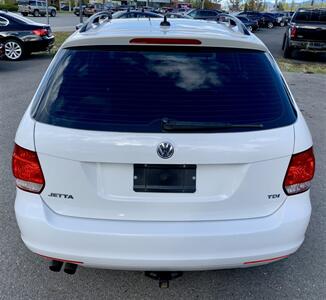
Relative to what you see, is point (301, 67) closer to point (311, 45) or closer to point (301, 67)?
point (301, 67)

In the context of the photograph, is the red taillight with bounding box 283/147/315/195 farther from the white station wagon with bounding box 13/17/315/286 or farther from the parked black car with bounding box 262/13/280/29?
the parked black car with bounding box 262/13/280/29

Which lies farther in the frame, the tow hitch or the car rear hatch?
the tow hitch

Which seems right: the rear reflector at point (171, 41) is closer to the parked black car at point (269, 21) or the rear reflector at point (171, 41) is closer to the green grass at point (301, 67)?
the green grass at point (301, 67)

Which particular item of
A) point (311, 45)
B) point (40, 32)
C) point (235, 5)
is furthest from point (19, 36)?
point (235, 5)

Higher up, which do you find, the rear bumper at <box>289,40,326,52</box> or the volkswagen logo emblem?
the volkswagen logo emblem

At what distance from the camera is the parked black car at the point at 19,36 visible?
13641 millimetres

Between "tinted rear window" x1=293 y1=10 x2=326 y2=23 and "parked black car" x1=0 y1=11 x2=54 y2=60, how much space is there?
34.2 ft

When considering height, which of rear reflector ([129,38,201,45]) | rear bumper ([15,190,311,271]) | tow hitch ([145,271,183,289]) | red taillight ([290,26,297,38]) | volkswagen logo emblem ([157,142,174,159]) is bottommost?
red taillight ([290,26,297,38])

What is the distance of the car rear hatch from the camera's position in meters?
2.21

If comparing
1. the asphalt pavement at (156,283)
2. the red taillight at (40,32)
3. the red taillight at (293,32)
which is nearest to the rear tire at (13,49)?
the red taillight at (40,32)

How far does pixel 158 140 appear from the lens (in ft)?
7.20

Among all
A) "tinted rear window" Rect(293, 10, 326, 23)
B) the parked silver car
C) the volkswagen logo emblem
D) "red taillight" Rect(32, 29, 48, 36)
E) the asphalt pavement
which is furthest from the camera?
the parked silver car

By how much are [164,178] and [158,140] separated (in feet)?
0.73

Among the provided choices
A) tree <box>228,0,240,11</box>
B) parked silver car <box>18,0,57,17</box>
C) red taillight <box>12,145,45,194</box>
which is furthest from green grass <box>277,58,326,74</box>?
tree <box>228,0,240,11</box>
